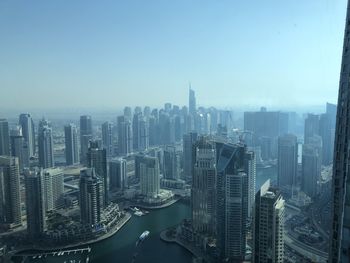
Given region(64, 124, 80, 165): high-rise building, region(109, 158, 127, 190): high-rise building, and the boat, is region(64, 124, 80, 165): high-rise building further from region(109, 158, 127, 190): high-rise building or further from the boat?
the boat

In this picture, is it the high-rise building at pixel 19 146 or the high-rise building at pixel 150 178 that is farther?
the high-rise building at pixel 19 146

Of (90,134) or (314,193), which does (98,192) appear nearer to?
(314,193)

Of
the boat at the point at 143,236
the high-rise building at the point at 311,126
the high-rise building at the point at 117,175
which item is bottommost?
the boat at the point at 143,236

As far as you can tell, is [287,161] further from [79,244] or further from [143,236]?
[79,244]

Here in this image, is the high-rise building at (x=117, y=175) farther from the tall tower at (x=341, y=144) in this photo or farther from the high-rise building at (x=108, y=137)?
the tall tower at (x=341, y=144)

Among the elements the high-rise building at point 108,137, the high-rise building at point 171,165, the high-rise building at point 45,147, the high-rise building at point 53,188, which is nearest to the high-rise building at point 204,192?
the high-rise building at point 53,188

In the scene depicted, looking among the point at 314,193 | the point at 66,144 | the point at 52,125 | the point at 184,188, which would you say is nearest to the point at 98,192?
the point at 184,188
